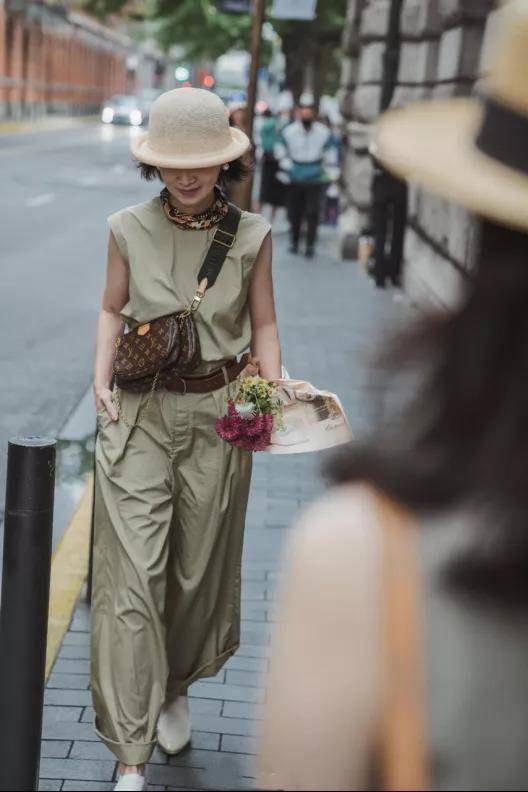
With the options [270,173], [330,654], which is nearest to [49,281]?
[270,173]

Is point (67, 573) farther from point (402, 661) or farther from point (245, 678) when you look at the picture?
point (402, 661)

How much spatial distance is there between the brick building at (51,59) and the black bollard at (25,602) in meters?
57.2

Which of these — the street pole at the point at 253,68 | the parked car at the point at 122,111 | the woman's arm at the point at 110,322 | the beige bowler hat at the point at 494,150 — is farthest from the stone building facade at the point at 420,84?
the parked car at the point at 122,111

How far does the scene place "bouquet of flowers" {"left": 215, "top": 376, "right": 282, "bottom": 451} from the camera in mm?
3283

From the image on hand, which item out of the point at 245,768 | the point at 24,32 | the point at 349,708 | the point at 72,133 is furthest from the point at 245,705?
the point at 24,32

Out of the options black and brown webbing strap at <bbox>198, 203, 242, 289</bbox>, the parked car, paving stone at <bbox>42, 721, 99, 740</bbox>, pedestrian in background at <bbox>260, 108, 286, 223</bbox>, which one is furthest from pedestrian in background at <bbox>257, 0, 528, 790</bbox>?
the parked car

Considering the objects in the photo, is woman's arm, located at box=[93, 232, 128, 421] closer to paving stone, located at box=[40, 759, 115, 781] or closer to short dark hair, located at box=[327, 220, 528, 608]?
paving stone, located at box=[40, 759, 115, 781]

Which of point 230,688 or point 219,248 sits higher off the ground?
point 219,248

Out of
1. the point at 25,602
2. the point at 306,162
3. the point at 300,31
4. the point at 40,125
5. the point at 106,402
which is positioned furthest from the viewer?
the point at 40,125

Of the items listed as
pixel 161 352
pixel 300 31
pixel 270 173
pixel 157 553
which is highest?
pixel 161 352

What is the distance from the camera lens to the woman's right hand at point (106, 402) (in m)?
3.42

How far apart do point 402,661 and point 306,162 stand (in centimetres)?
1586

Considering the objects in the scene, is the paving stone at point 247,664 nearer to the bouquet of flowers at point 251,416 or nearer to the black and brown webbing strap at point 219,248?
the bouquet of flowers at point 251,416

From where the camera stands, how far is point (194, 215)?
3379mm
